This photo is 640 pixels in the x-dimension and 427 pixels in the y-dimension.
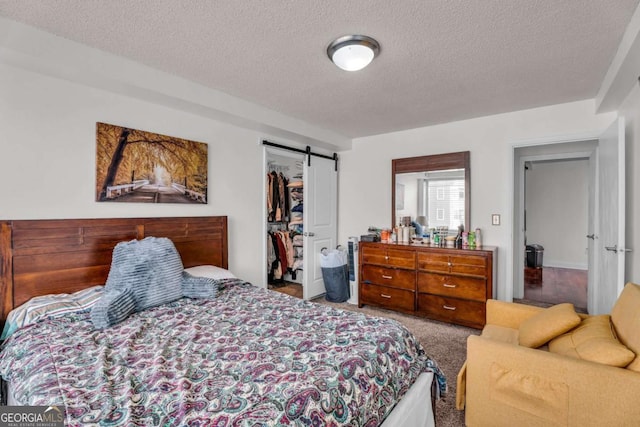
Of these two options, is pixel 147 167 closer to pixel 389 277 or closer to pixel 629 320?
pixel 389 277

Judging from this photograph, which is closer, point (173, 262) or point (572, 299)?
point (173, 262)

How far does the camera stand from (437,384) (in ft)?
6.05

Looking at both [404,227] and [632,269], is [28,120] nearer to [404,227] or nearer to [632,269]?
[404,227]

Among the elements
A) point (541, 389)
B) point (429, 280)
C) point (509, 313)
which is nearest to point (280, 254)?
point (429, 280)

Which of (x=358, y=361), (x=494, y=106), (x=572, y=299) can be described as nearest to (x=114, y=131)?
(x=358, y=361)

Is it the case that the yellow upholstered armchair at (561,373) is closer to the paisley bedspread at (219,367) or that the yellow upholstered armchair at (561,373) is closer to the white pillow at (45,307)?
the paisley bedspread at (219,367)

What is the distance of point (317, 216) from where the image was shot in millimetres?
4375

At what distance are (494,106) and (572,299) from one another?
10.4 feet

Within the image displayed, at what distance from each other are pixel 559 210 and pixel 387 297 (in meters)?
5.14

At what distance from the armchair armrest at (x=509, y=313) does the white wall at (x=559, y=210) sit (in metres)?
5.01

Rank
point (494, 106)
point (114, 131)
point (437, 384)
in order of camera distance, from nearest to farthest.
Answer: point (437, 384), point (114, 131), point (494, 106)

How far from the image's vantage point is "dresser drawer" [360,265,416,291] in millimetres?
3611

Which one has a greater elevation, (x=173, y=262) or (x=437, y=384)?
(x=173, y=262)

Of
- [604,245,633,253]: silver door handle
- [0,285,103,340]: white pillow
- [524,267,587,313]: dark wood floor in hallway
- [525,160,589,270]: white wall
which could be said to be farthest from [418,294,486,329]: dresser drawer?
[525,160,589,270]: white wall
